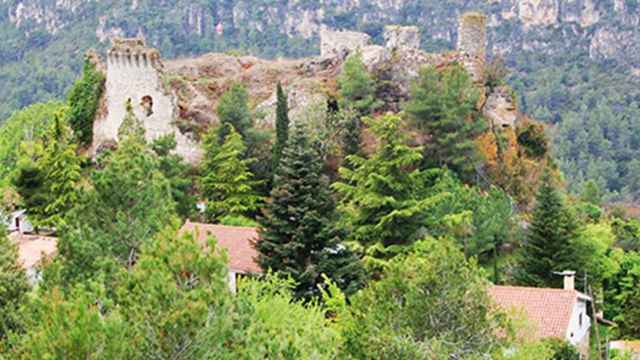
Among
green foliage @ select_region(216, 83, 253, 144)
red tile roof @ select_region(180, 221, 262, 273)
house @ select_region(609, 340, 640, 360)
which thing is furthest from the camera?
green foliage @ select_region(216, 83, 253, 144)

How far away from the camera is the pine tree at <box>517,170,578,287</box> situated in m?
37.3

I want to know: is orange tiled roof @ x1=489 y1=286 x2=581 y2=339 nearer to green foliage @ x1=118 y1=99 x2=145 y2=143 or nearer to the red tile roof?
the red tile roof

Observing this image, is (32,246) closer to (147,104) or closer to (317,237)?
(317,237)

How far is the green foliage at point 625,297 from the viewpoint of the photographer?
37.7 metres

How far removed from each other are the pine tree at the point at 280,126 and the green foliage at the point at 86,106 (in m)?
9.18

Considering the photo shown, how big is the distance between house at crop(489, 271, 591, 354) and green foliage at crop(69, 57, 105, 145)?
22.6 metres

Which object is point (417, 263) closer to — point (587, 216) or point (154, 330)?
point (154, 330)

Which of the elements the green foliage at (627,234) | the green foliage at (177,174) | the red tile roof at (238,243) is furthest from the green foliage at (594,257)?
the green foliage at (177,174)

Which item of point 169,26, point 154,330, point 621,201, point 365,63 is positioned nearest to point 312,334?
point 154,330

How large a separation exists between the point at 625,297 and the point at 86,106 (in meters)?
23.9

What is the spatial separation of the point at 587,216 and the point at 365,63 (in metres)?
11.4

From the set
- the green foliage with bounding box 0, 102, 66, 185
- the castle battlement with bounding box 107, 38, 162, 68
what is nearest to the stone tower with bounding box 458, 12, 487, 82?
the castle battlement with bounding box 107, 38, 162, 68

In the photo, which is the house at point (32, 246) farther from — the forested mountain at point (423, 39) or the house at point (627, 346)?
the forested mountain at point (423, 39)

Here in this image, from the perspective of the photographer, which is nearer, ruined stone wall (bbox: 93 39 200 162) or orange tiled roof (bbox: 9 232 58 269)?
orange tiled roof (bbox: 9 232 58 269)
